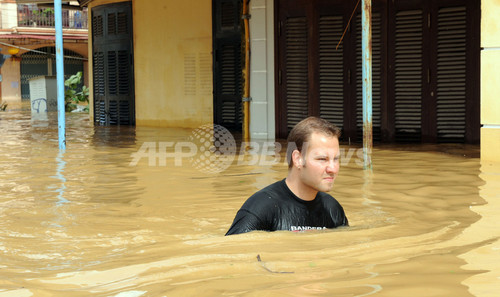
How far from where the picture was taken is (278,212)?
12.5 ft

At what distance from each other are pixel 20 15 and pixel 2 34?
133 inches

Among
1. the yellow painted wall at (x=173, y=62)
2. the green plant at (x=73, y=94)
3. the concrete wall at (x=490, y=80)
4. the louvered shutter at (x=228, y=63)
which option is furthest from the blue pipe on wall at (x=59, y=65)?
the green plant at (x=73, y=94)

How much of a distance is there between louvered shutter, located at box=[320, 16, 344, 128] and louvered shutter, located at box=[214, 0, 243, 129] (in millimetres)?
2489

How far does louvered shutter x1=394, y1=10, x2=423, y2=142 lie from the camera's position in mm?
10539

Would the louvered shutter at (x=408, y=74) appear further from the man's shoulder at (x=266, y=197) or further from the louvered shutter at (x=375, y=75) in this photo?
the man's shoulder at (x=266, y=197)

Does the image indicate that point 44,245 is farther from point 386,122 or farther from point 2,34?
point 2,34

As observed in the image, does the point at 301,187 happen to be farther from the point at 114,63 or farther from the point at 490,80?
the point at 114,63

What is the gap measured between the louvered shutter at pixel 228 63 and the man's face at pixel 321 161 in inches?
387

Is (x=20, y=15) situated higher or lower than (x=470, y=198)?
higher

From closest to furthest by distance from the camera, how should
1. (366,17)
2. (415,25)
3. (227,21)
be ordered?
(366,17) → (415,25) → (227,21)

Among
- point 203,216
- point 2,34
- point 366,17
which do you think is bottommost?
point 203,216

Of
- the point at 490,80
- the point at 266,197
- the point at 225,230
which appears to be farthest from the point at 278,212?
the point at 490,80

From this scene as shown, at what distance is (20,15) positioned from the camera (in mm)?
38781

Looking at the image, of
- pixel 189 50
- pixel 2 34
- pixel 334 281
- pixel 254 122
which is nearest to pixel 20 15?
pixel 2 34
